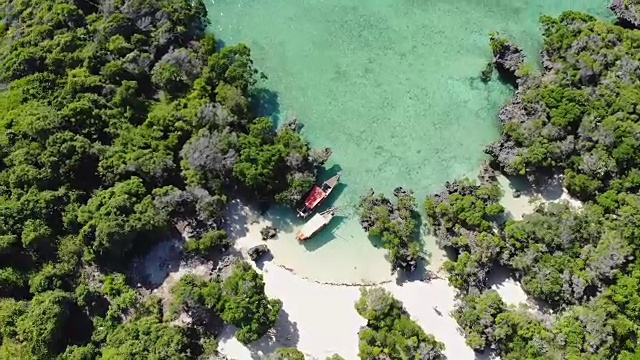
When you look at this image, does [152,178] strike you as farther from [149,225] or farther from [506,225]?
[506,225]

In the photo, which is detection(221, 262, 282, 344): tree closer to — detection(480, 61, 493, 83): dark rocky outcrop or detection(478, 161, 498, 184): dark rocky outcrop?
detection(478, 161, 498, 184): dark rocky outcrop

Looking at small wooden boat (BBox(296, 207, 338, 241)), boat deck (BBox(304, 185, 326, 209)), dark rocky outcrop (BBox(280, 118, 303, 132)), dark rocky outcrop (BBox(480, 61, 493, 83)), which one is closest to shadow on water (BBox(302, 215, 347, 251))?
small wooden boat (BBox(296, 207, 338, 241))

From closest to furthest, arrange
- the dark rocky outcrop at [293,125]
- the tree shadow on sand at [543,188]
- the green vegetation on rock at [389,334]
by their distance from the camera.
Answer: the green vegetation on rock at [389,334] < the tree shadow on sand at [543,188] < the dark rocky outcrop at [293,125]

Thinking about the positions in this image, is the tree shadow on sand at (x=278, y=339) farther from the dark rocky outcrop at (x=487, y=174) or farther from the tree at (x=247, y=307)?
the dark rocky outcrop at (x=487, y=174)

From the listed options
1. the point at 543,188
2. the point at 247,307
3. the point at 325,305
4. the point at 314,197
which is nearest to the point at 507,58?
the point at 543,188

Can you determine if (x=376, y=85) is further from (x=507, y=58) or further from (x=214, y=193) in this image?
(x=214, y=193)

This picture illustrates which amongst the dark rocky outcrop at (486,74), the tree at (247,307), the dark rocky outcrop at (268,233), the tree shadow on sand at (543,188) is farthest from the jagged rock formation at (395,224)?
the dark rocky outcrop at (486,74)

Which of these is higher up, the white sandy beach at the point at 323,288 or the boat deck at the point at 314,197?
the boat deck at the point at 314,197
